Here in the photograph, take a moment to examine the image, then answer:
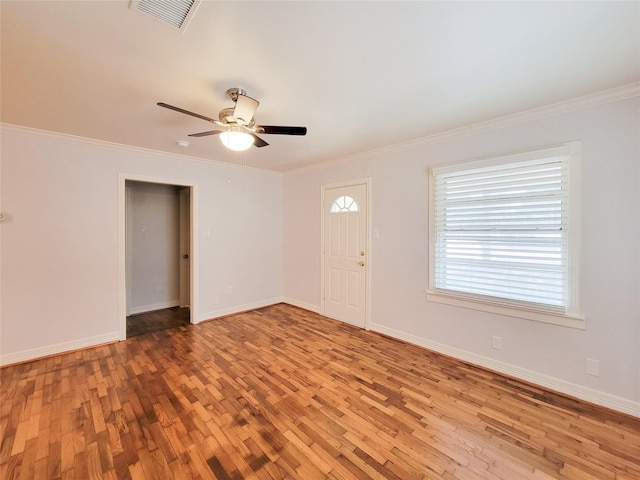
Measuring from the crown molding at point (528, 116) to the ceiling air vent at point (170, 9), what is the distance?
105 inches

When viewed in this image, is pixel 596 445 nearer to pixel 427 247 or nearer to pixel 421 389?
pixel 421 389

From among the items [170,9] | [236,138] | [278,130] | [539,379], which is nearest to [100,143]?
[236,138]

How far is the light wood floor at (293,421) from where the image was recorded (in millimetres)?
1660

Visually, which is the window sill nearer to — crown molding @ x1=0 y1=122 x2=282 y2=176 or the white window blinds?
the white window blinds

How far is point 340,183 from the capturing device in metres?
4.29

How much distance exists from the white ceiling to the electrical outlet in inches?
88.1

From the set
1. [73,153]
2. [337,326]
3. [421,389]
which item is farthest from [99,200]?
[421,389]

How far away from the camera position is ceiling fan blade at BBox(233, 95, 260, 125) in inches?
81.3

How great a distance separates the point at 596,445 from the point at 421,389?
1140 mm

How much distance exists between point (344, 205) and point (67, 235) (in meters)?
3.58

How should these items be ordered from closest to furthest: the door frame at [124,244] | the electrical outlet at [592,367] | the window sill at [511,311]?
1. the electrical outlet at [592,367]
2. the window sill at [511,311]
3. the door frame at [124,244]

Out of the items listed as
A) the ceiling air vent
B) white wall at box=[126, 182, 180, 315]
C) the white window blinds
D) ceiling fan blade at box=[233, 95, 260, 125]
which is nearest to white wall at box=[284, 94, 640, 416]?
the white window blinds

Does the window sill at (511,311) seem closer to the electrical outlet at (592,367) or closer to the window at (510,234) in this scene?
the window at (510,234)

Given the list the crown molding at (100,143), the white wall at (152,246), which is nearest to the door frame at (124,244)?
the crown molding at (100,143)
